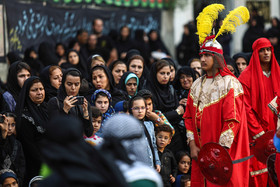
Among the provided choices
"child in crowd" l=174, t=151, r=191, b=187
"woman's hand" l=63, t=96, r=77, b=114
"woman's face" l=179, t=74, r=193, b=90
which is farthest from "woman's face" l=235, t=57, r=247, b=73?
"woman's hand" l=63, t=96, r=77, b=114

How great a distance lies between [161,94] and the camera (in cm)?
784

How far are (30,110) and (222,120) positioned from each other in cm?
220

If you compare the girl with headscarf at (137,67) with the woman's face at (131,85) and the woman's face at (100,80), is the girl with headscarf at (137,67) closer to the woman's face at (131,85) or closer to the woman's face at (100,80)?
the woman's face at (131,85)

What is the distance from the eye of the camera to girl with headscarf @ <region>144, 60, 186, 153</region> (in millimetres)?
7706

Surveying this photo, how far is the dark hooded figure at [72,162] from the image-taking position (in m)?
2.86

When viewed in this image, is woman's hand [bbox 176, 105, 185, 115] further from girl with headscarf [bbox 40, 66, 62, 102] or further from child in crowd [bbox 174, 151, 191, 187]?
girl with headscarf [bbox 40, 66, 62, 102]

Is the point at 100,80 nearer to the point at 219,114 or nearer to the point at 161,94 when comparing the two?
the point at 161,94

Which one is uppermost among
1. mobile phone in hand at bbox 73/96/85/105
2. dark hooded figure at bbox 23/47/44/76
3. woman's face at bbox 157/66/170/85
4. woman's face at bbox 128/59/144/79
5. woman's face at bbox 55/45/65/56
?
woman's face at bbox 55/45/65/56

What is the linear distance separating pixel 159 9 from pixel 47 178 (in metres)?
12.2

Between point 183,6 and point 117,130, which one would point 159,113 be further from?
point 183,6

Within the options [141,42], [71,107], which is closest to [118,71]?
[71,107]

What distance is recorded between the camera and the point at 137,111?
259 inches

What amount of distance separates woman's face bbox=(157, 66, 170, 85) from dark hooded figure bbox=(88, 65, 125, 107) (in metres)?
0.68

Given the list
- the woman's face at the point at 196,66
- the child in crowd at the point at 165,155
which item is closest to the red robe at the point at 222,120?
the child in crowd at the point at 165,155
